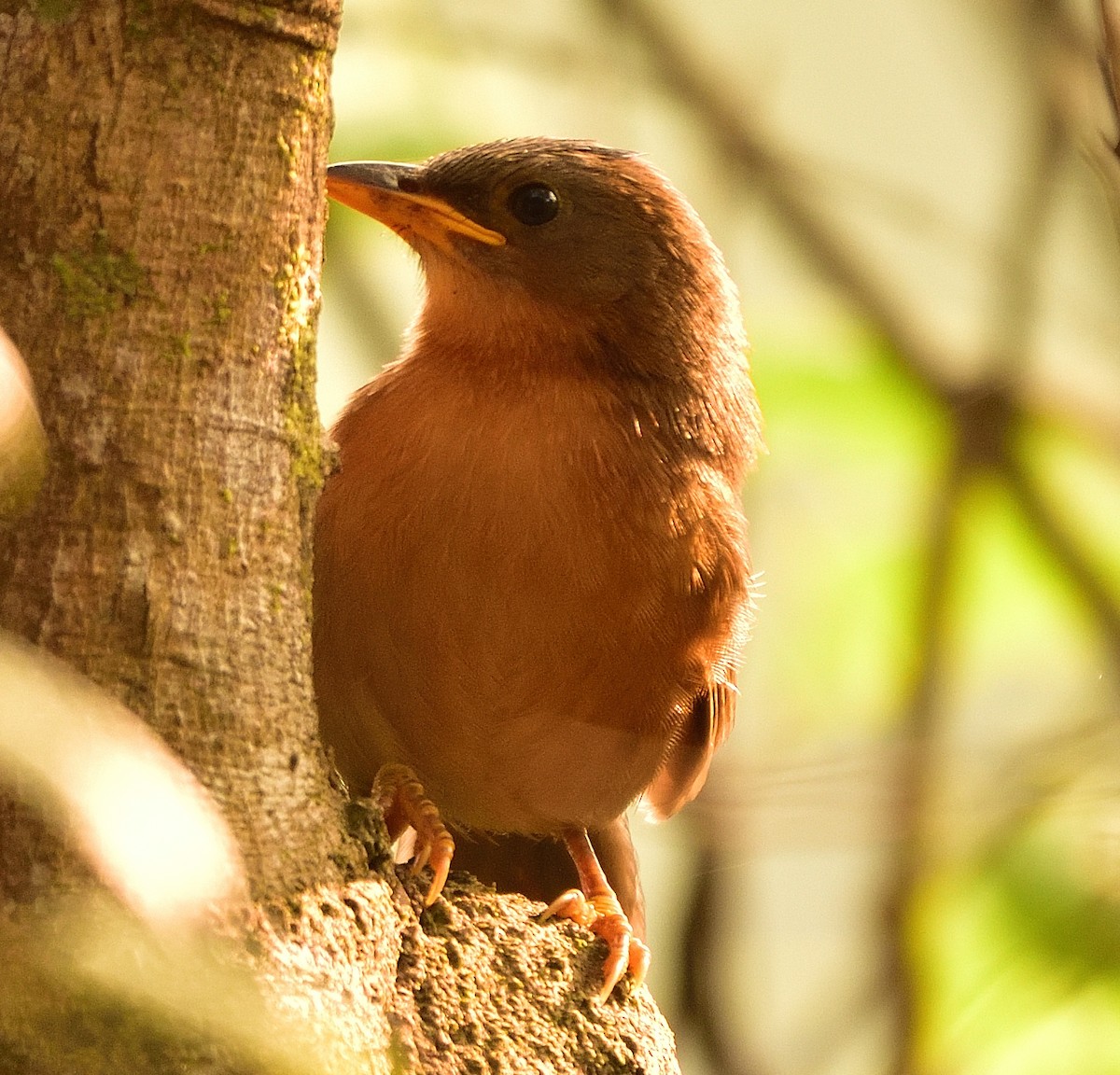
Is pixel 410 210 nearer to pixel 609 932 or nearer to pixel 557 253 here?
pixel 557 253

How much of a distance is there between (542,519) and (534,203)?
938mm

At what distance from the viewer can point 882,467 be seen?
3.95 m

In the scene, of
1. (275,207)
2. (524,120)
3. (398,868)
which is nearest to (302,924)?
(398,868)

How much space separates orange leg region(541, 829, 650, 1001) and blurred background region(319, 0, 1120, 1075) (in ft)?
0.80

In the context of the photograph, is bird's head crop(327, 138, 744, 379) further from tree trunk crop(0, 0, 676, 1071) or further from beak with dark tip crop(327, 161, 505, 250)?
tree trunk crop(0, 0, 676, 1071)

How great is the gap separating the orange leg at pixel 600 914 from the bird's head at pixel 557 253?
41.9 inches

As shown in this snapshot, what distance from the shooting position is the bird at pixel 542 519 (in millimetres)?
2875

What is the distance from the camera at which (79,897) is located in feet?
5.37

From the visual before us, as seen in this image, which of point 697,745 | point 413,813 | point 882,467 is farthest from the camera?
point 882,467

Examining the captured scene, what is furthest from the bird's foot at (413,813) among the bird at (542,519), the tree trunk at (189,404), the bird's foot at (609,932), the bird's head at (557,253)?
the bird's head at (557,253)

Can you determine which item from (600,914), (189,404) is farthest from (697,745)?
(189,404)

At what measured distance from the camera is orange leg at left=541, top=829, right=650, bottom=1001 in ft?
Result: 8.50

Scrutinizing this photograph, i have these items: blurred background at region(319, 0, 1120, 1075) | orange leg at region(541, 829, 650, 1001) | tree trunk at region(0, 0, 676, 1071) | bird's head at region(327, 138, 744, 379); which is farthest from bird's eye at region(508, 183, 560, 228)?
tree trunk at region(0, 0, 676, 1071)

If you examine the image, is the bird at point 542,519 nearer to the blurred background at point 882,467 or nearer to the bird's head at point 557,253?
the bird's head at point 557,253
